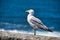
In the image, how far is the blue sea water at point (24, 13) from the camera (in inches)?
160

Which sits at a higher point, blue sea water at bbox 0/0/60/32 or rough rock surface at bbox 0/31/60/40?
blue sea water at bbox 0/0/60/32

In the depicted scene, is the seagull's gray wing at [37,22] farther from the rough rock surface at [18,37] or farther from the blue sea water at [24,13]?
the rough rock surface at [18,37]

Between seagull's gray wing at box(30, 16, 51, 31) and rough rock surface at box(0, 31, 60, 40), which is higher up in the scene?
seagull's gray wing at box(30, 16, 51, 31)

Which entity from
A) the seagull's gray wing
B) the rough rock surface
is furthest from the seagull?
the rough rock surface

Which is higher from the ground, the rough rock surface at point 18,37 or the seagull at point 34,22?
the seagull at point 34,22

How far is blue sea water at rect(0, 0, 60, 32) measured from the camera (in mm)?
4070

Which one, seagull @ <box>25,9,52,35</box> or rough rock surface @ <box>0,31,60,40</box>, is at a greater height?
seagull @ <box>25,9,52,35</box>

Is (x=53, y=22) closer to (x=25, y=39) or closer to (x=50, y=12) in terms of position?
(x=50, y=12)

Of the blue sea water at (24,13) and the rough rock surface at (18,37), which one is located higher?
the blue sea water at (24,13)

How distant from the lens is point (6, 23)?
437cm

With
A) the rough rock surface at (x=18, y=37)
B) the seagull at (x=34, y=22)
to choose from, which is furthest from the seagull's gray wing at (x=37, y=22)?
the rough rock surface at (x=18, y=37)

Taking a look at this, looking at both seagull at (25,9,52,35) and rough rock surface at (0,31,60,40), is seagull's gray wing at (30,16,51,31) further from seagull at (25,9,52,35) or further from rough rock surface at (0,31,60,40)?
rough rock surface at (0,31,60,40)

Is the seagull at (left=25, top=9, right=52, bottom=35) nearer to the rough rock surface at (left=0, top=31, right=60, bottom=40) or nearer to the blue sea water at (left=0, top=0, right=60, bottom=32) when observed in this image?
the blue sea water at (left=0, top=0, right=60, bottom=32)

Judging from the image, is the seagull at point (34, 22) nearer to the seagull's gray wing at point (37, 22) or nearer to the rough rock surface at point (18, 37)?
the seagull's gray wing at point (37, 22)
